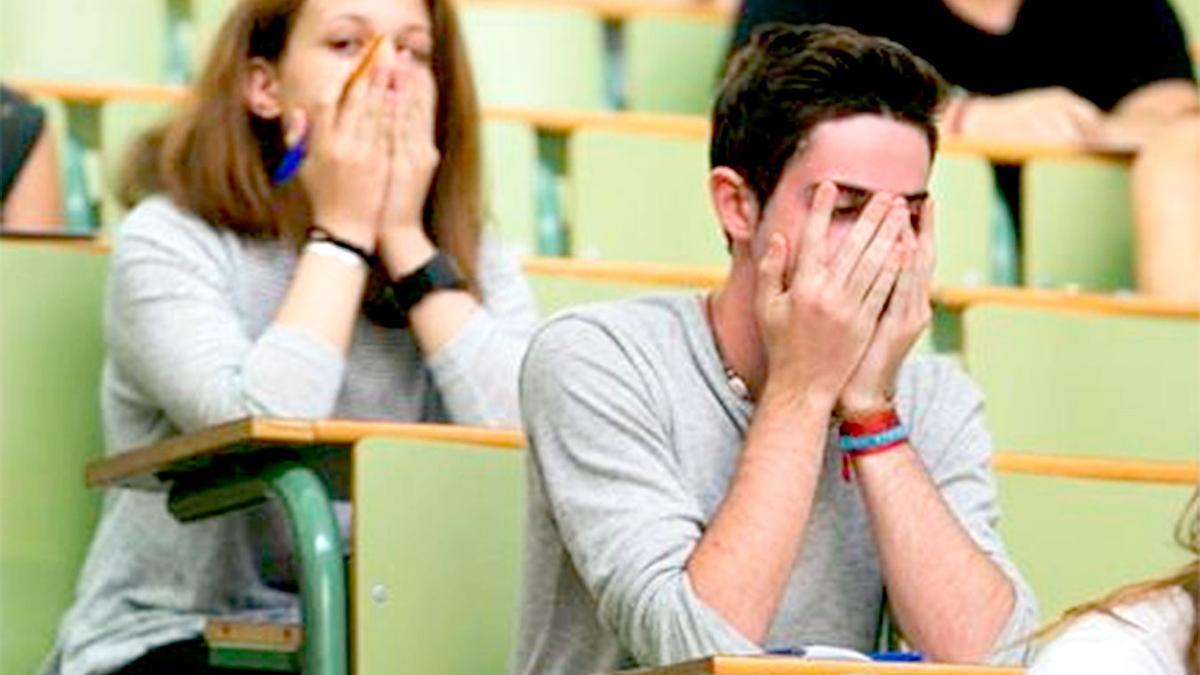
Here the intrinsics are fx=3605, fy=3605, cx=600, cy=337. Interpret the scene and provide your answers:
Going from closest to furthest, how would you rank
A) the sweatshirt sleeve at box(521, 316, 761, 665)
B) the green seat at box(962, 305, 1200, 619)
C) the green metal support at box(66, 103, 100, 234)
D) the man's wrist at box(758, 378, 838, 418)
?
the sweatshirt sleeve at box(521, 316, 761, 665) < the man's wrist at box(758, 378, 838, 418) < the green seat at box(962, 305, 1200, 619) < the green metal support at box(66, 103, 100, 234)

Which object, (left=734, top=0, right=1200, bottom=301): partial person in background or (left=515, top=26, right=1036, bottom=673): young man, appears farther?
(left=734, top=0, right=1200, bottom=301): partial person in background

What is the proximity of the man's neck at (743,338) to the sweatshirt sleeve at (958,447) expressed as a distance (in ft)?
0.56

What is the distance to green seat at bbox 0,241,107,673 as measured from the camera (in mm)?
3811

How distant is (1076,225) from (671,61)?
31.8 inches

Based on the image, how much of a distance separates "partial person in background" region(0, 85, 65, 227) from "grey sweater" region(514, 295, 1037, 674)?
1378mm

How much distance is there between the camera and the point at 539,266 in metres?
4.17

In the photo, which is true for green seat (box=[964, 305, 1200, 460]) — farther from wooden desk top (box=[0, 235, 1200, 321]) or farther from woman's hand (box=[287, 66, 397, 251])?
woman's hand (box=[287, 66, 397, 251])

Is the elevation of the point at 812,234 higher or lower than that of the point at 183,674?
higher

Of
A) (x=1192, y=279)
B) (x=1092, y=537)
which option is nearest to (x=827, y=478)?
(x=1092, y=537)

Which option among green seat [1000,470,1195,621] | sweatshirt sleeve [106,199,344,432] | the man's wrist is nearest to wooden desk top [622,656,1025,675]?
the man's wrist

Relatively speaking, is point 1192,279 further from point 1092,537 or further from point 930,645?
point 930,645

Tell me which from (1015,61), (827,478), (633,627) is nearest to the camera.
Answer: (633,627)

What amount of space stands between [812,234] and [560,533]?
343 mm

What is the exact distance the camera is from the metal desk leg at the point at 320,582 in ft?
10.9
